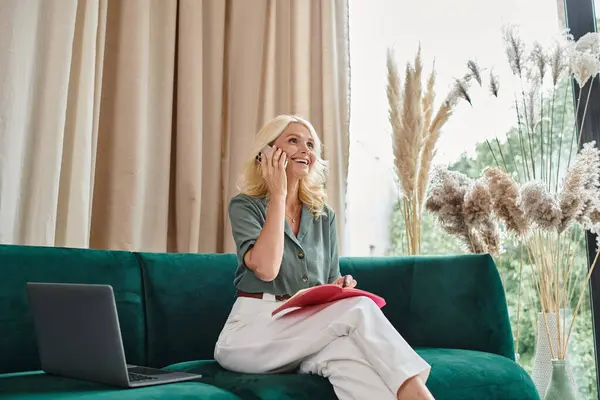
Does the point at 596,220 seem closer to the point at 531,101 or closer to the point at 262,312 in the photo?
the point at 531,101

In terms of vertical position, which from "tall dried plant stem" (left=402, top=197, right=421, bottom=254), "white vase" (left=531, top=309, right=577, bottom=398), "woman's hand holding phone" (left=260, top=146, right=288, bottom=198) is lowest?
"white vase" (left=531, top=309, right=577, bottom=398)

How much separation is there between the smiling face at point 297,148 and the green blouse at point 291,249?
Answer: 136 mm

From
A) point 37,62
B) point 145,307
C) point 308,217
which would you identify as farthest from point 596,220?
point 37,62

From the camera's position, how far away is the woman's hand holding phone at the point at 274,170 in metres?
1.91

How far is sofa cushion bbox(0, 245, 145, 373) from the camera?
1.71 m

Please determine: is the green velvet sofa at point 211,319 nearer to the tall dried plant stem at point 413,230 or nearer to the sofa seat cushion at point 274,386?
the sofa seat cushion at point 274,386

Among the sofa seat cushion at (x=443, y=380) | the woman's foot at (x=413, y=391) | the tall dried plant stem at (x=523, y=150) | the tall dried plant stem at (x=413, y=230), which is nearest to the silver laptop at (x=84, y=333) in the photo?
the sofa seat cushion at (x=443, y=380)

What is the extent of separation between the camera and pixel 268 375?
1586 millimetres

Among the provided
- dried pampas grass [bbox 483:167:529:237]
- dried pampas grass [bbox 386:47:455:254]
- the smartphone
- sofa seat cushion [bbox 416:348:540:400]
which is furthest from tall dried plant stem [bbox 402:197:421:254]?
the smartphone

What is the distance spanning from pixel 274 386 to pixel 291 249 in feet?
1.79

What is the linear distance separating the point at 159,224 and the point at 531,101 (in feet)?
5.64

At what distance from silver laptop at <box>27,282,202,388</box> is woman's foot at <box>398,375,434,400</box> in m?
0.53

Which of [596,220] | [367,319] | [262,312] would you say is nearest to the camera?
[367,319]

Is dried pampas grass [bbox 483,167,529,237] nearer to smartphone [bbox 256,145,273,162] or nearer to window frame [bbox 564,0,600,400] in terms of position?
window frame [bbox 564,0,600,400]
